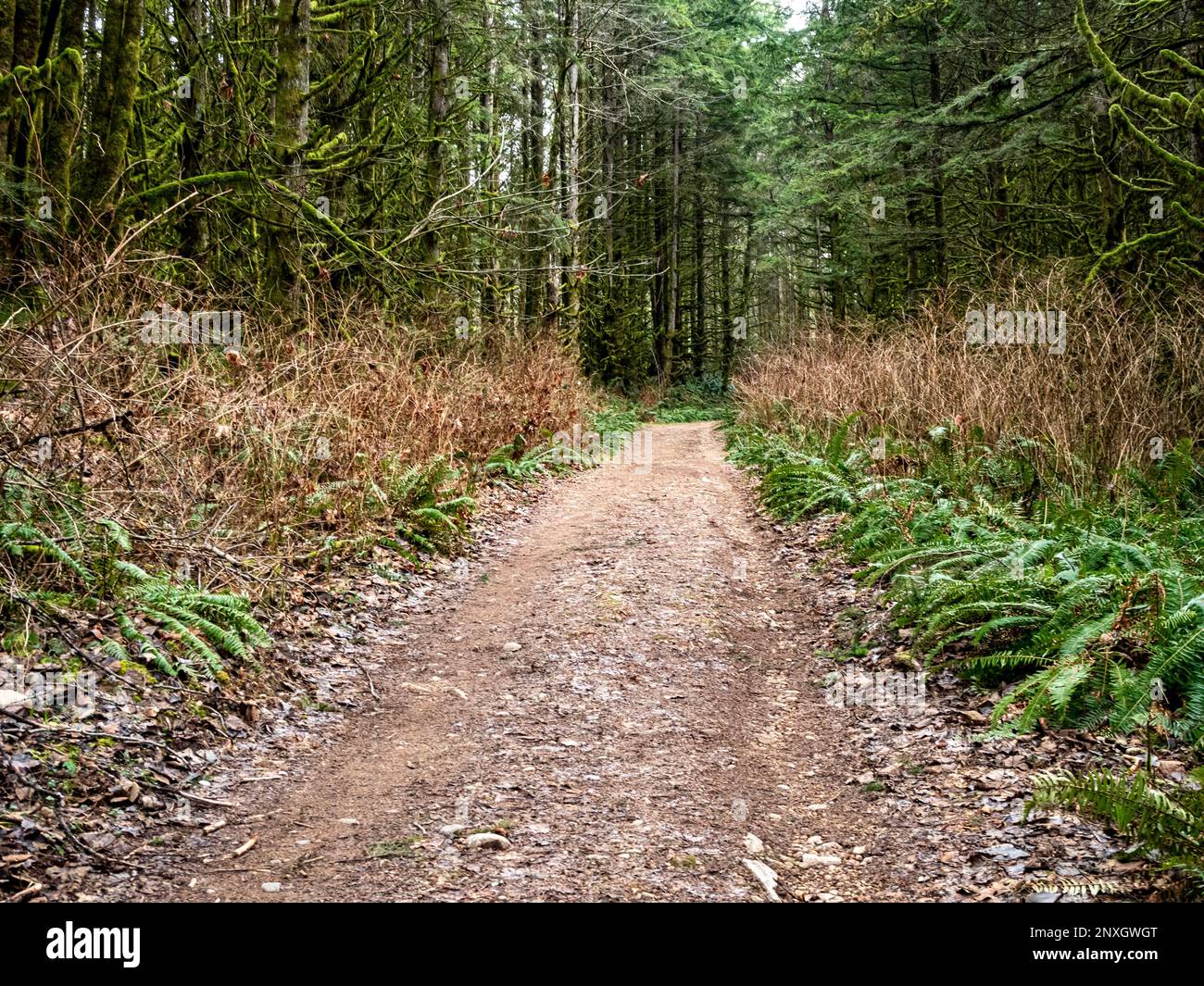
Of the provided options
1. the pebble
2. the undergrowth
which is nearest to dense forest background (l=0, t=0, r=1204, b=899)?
the undergrowth

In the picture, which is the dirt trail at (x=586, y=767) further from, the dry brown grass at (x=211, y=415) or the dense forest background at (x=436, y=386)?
the dry brown grass at (x=211, y=415)

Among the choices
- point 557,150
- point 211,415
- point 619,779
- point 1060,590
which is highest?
point 557,150

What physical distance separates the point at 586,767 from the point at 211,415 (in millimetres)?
3640

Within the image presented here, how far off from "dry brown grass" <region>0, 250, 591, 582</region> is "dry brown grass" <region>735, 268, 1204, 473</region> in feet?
18.5

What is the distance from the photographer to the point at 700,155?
30031 mm

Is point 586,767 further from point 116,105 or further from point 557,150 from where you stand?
point 557,150

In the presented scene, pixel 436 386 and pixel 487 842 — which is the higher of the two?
pixel 436 386

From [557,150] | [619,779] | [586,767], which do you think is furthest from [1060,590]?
[557,150]

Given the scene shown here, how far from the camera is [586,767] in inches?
162

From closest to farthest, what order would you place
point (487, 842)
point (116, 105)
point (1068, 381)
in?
point (487, 842), point (116, 105), point (1068, 381)

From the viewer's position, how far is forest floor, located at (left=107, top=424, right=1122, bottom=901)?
3104mm

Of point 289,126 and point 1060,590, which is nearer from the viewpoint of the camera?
point 1060,590

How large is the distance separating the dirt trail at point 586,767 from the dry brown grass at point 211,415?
1.45m
